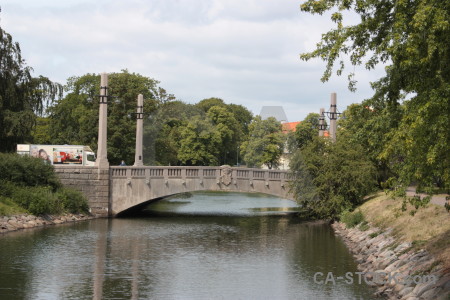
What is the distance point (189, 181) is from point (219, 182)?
7.41 feet

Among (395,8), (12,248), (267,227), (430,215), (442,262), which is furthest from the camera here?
(267,227)

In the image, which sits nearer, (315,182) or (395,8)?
(395,8)

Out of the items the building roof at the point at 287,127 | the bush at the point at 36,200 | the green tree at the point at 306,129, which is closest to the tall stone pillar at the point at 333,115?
the bush at the point at 36,200

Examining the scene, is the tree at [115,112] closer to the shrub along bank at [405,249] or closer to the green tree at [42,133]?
the green tree at [42,133]

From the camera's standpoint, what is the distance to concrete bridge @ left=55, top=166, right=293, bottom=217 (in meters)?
45.4

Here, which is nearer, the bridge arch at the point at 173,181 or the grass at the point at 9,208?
the grass at the point at 9,208

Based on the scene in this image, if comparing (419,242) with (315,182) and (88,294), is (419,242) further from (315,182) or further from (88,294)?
(315,182)

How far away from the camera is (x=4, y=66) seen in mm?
48781

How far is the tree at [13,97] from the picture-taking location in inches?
1905

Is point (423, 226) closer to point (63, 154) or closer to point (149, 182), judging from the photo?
A: point (149, 182)

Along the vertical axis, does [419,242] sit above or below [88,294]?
above

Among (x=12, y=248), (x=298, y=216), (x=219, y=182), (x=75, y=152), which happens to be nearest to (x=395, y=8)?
(x=12, y=248)

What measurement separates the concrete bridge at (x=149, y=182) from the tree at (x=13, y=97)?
5967 millimetres

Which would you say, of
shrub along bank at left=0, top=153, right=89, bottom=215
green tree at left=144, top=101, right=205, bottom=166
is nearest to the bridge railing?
shrub along bank at left=0, top=153, right=89, bottom=215
